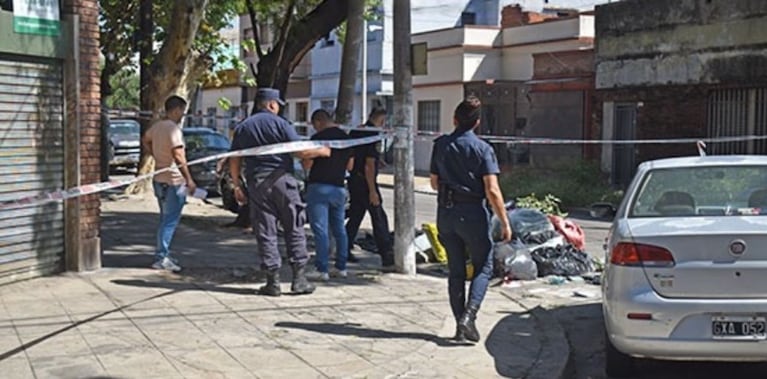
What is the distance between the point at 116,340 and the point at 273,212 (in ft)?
7.19

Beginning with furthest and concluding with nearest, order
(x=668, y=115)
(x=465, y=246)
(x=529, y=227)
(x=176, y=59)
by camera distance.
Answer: (x=668, y=115)
(x=176, y=59)
(x=529, y=227)
(x=465, y=246)

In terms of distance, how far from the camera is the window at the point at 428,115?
35.3 m

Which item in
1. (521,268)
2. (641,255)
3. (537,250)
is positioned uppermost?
(641,255)

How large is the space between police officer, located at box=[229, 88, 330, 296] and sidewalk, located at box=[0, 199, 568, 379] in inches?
15.1

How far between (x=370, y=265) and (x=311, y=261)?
2.30 ft

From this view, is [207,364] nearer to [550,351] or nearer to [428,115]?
[550,351]

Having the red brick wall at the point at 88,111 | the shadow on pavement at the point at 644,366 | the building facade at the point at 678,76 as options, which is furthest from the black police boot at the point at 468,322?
the building facade at the point at 678,76

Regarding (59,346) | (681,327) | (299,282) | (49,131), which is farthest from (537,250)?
(59,346)

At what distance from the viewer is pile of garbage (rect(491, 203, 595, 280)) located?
10836mm

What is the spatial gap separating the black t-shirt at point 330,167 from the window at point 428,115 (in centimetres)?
2510

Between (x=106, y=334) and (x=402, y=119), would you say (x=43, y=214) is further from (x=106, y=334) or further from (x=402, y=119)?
(x=402, y=119)

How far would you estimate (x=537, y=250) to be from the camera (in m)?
11.3

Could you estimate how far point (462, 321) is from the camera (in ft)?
24.5

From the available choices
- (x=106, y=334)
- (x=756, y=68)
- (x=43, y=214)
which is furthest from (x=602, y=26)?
(x=106, y=334)
